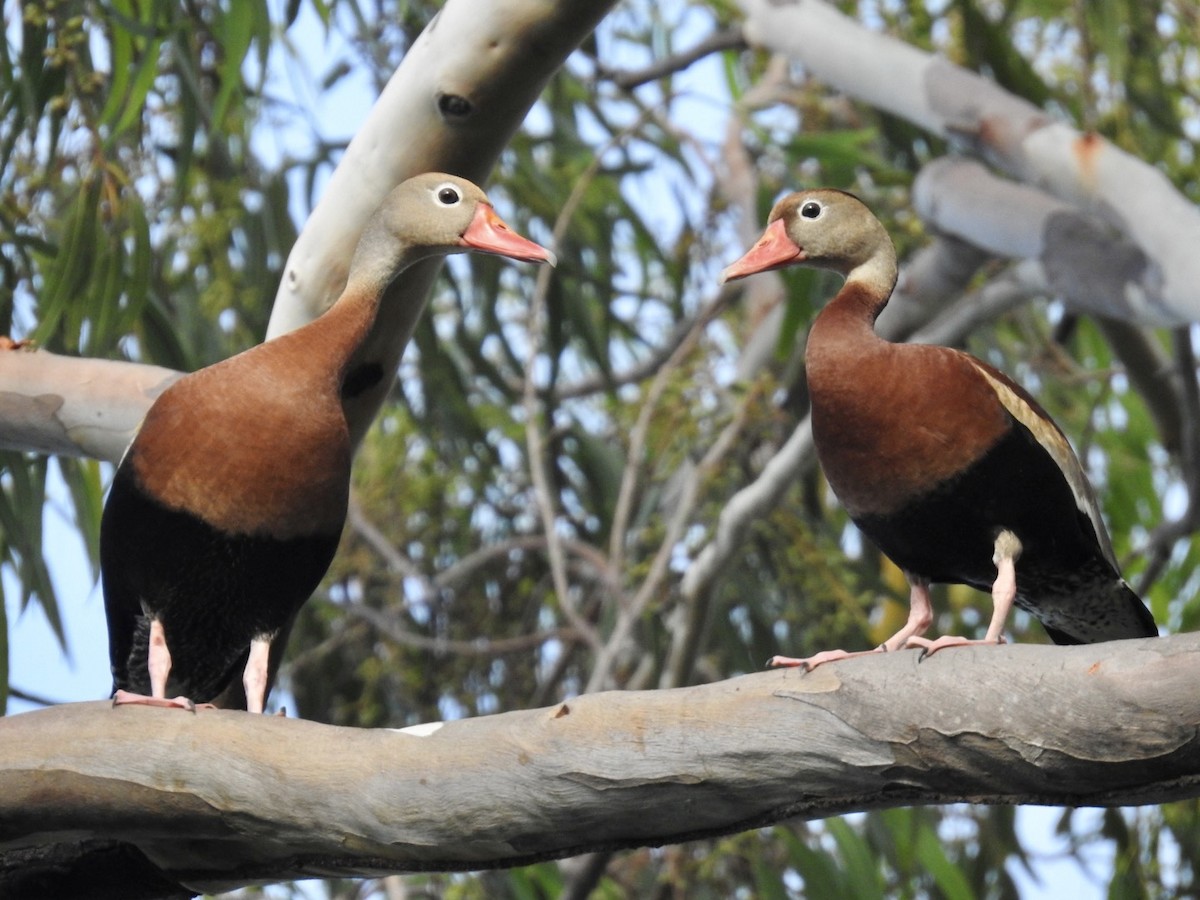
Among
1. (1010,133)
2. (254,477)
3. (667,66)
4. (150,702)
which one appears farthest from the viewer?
(667,66)

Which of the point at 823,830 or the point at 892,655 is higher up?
the point at 892,655

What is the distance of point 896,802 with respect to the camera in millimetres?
1752

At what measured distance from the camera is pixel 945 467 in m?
2.18

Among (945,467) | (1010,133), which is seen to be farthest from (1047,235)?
(945,467)

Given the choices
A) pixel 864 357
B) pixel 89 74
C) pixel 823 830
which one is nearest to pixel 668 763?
pixel 864 357

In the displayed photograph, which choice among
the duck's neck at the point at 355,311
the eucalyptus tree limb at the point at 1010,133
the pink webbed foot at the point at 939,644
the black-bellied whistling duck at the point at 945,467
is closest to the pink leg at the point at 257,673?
the duck's neck at the point at 355,311

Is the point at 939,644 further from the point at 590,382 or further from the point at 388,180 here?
the point at 590,382

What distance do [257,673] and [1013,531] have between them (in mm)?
980

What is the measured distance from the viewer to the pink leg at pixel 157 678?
199 cm

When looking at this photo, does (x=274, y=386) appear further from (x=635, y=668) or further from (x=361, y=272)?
(x=635, y=668)

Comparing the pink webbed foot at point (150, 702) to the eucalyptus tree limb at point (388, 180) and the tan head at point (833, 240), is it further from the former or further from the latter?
the tan head at point (833, 240)

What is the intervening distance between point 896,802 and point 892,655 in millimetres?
147

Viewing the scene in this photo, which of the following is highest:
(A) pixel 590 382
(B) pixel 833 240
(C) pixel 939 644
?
(B) pixel 833 240

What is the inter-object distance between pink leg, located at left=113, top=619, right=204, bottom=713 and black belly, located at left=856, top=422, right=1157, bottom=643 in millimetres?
880
